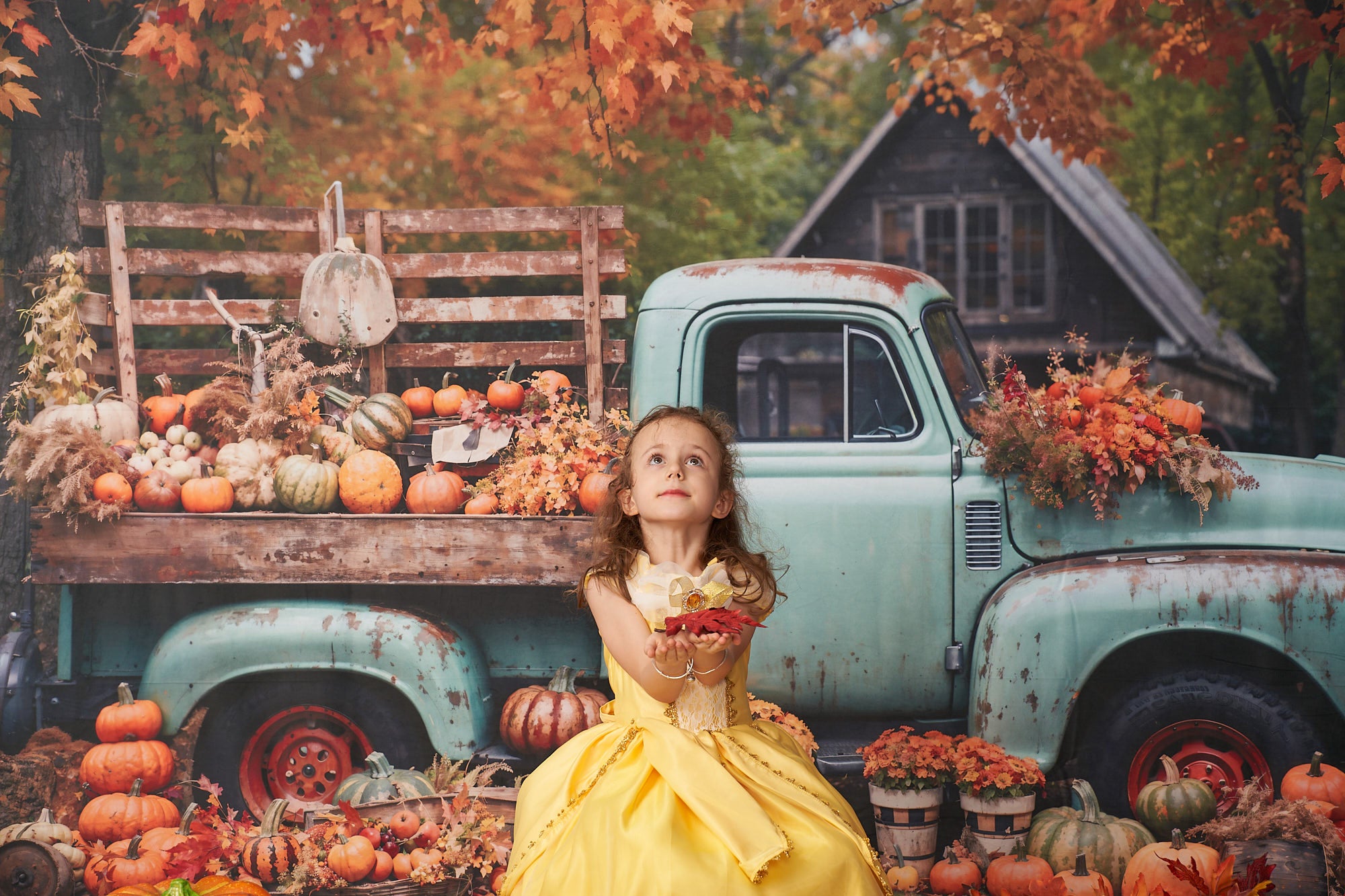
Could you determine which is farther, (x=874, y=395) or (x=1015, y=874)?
(x=874, y=395)

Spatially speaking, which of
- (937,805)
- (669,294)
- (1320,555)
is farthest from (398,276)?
(1320,555)

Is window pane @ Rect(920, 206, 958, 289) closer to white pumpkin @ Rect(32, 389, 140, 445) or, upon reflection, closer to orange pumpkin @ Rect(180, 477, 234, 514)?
orange pumpkin @ Rect(180, 477, 234, 514)

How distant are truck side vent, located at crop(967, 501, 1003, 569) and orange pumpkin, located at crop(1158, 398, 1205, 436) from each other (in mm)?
753

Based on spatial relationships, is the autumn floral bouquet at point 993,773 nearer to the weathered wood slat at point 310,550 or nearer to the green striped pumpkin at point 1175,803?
the green striped pumpkin at point 1175,803

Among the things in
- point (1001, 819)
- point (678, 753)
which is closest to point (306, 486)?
point (678, 753)

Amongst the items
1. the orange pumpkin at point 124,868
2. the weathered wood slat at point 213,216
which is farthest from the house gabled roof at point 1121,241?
the orange pumpkin at point 124,868

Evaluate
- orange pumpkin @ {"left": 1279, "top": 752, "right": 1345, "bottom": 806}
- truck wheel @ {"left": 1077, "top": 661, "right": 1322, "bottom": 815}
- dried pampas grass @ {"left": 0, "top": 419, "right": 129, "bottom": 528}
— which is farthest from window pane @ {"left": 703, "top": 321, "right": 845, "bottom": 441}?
dried pampas grass @ {"left": 0, "top": 419, "right": 129, "bottom": 528}

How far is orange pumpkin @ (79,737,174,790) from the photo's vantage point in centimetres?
388

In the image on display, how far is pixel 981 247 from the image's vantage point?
4.11 metres

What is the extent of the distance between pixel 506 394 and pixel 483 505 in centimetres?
44

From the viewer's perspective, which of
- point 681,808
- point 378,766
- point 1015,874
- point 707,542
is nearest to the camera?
point 681,808

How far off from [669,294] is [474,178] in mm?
975

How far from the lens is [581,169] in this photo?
13.5 ft

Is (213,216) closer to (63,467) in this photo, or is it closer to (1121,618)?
(63,467)
